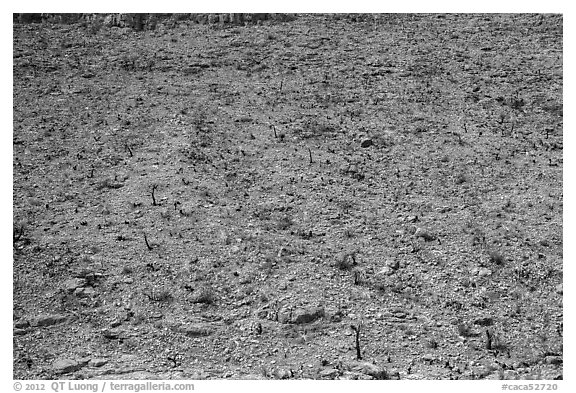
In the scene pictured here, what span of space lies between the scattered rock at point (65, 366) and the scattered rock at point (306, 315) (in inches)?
164

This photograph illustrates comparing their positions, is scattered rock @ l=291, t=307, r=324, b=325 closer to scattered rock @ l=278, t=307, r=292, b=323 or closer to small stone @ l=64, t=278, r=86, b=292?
scattered rock @ l=278, t=307, r=292, b=323

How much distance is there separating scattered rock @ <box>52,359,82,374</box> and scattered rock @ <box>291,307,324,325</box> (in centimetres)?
416

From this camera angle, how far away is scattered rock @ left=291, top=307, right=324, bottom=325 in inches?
542

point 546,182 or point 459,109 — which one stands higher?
point 459,109

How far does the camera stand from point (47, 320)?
13930 millimetres

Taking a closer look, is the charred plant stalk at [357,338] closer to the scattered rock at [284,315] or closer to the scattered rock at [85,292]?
the scattered rock at [284,315]

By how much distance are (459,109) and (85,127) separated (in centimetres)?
1096

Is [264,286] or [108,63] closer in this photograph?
[264,286]

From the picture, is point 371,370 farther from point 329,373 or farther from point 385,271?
point 385,271

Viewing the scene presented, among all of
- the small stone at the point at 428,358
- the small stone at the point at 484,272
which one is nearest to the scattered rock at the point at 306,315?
the small stone at the point at 428,358

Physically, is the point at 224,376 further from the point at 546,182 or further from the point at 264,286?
the point at 546,182

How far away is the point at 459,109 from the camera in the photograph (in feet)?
68.0

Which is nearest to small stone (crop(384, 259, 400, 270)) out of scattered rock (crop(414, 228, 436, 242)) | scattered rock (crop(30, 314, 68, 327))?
scattered rock (crop(414, 228, 436, 242))

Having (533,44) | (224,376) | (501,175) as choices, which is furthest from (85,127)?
(533,44)
